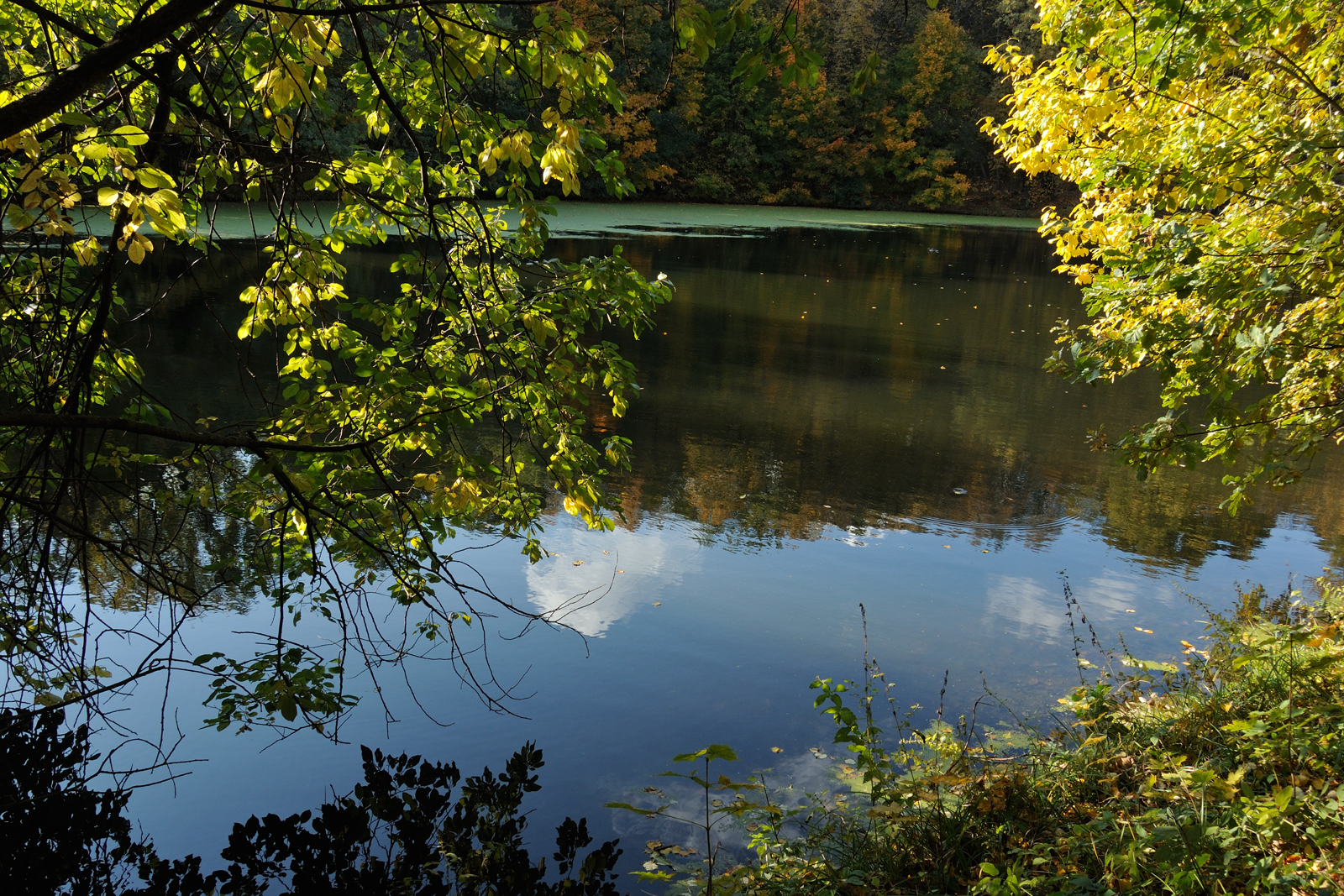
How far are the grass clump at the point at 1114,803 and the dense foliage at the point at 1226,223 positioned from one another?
3.08 feet

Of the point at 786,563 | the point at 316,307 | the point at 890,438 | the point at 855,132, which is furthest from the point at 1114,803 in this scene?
the point at 855,132

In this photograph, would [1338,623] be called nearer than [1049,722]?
Yes

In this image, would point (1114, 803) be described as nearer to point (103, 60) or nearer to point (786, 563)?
point (786, 563)

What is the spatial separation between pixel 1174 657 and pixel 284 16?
17.2 feet

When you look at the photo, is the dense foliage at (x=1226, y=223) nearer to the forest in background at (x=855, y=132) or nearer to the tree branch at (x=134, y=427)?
the tree branch at (x=134, y=427)

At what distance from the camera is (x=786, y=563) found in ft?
20.8

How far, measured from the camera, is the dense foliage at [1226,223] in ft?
10.9

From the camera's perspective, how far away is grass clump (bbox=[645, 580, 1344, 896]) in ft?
8.63

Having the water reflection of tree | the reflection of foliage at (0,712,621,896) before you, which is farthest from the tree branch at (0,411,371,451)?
the water reflection of tree

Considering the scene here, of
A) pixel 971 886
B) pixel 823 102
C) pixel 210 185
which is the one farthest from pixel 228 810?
pixel 823 102

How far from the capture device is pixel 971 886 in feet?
8.86

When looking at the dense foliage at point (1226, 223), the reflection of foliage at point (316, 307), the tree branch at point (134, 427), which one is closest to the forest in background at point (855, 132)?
the dense foliage at point (1226, 223)

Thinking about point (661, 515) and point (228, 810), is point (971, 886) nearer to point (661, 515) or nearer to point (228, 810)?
point (228, 810)

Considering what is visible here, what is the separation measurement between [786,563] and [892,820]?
3200mm
